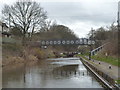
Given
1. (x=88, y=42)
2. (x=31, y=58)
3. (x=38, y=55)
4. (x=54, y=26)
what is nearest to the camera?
(x=31, y=58)

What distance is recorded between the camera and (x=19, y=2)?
5844cm

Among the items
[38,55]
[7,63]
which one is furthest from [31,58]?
[7,63]

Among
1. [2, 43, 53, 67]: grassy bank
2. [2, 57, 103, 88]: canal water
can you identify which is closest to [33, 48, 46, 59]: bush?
[2, 43, 53, 67]: grassy bank

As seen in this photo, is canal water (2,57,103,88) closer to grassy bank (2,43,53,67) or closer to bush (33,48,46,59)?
grassy bank (2,43,53,67)

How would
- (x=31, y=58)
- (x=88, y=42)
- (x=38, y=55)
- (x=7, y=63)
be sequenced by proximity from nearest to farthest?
(x=7, y=63) < (x=31, y=58) < (x=38, y=55) < (x=88, y=42)

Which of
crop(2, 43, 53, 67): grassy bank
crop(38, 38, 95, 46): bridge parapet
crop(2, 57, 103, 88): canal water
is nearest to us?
crop(2, 57, 103, 88): canal water

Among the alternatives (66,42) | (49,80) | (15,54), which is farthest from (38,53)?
(49,80)

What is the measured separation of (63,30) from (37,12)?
39720 mm

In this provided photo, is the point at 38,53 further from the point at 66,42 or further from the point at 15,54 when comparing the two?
the point at 15,54

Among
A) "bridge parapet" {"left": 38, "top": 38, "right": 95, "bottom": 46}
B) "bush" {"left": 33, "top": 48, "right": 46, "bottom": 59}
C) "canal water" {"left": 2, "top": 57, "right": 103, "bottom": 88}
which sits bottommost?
"canal water" {"left": 2, "top": 57, "right": 103, "bottom": 88}

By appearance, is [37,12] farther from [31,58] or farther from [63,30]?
[63,30]

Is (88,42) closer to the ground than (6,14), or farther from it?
closer to the ground

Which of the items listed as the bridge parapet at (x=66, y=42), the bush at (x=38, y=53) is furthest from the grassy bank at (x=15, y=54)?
the bridge parapet at (x=66, y=42)

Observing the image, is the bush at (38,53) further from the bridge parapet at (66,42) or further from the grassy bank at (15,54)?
the bridge parapet at (66,42)
